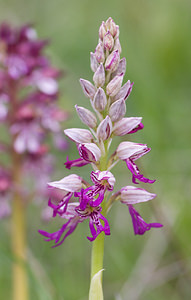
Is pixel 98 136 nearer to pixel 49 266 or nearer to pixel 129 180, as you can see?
pixel 49 266

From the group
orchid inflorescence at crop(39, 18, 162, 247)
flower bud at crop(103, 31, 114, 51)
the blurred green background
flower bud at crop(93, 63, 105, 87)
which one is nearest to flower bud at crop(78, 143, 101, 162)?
orchid inflorescence at crop(39, 18, 162, 247)

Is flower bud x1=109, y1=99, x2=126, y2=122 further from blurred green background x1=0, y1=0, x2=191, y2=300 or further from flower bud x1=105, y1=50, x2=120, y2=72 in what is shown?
blurred green background x1=0, y1=0, x2=191, y2=300

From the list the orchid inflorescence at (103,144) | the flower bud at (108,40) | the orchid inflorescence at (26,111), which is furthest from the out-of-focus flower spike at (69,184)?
the orchid inflorescence at (26,111)

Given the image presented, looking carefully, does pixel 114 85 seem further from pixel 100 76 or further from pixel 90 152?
pixel 90 152

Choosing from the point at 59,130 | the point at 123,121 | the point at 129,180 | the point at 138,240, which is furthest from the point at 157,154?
the point at 123,121

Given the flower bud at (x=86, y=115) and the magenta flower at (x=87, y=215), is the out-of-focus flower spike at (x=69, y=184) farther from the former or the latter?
the flower bud at (x=86, y=115)

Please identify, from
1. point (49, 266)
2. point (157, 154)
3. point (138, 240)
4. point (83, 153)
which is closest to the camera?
point (83, 153)
